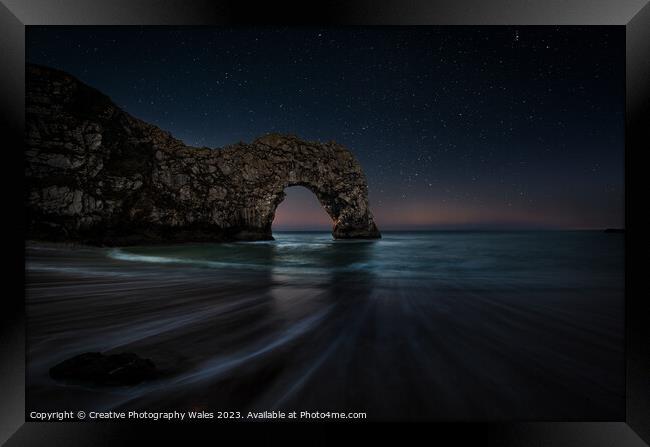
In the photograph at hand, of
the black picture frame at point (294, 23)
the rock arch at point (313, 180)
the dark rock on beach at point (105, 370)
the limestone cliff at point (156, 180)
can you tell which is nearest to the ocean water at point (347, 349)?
the dark rock on beach at point (105, 370)

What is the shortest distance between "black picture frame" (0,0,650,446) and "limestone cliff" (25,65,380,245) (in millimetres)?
233

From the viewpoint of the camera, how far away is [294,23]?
1.98 metres

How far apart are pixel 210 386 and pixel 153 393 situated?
381mm

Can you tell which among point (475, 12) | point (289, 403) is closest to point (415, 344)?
point (289, 403)

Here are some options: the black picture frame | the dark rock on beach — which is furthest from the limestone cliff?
the dark rock on beach

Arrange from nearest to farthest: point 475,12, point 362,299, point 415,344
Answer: point 475,12 < point 415,344 < point 362,299

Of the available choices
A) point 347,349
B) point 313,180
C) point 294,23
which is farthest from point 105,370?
point 313,180

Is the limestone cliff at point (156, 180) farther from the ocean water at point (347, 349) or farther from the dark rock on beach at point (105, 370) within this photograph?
the ocean water at point (347, 349)

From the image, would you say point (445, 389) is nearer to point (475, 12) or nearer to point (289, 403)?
point (289, 403)

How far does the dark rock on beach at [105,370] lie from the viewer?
1.78 m

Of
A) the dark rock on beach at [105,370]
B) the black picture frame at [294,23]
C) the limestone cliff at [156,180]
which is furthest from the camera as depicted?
the limestone cliff at [156,180]

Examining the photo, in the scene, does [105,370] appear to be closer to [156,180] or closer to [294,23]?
[294,23]

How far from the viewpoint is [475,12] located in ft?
6.38

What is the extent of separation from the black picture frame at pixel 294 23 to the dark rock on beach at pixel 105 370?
372mm
